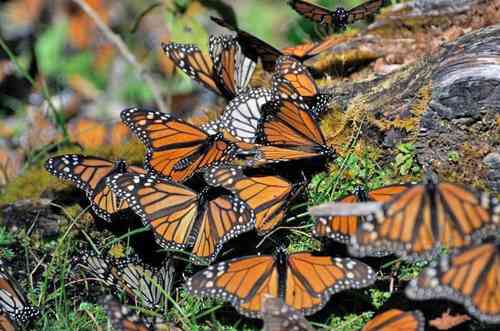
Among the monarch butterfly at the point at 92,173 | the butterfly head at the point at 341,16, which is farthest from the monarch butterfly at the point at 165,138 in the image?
the butterfly head at the point at 341,16

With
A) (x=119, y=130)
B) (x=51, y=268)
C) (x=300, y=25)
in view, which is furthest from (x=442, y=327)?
(x=119, y=130)

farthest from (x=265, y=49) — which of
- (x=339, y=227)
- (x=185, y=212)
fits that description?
(x=339, y=227)

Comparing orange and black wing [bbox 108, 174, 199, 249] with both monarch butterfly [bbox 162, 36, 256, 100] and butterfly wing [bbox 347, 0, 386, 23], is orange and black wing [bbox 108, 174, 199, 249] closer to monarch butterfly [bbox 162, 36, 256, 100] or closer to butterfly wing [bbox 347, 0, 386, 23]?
monarch butterfly [bbox 162, 36, 256, 100]

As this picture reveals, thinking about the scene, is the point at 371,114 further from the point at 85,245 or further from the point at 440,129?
the point at 85,245

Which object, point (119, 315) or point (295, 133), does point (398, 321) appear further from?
point (295, 133)

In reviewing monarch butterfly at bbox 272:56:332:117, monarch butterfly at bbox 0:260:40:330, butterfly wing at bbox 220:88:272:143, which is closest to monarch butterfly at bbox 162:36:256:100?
butterfly wing at bbox 220:88:272:143
